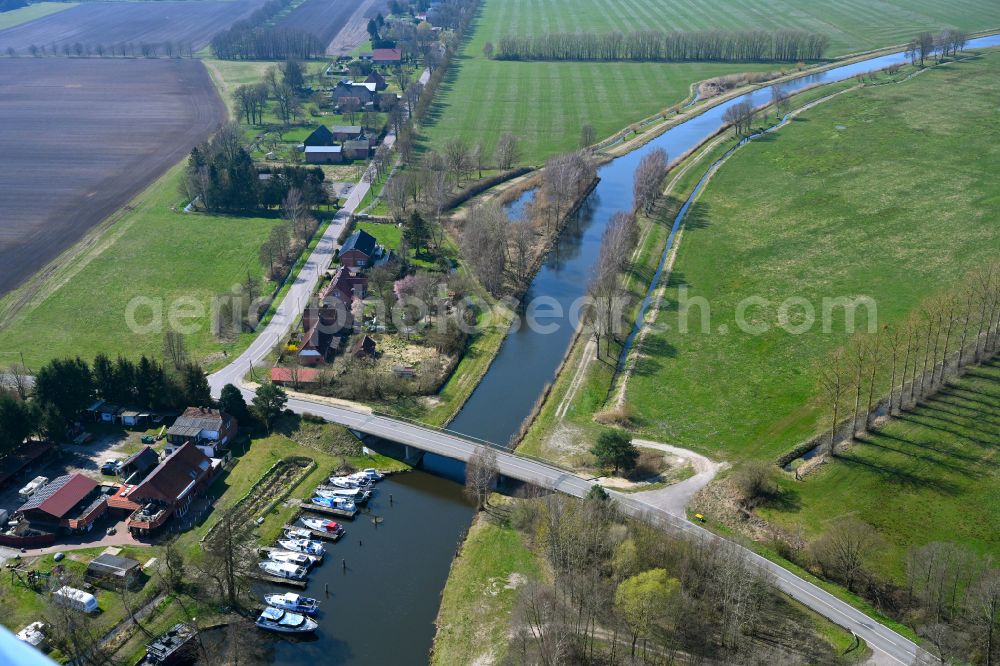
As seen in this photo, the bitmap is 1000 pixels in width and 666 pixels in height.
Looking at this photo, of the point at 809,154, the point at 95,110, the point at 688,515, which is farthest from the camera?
the point at 95,110

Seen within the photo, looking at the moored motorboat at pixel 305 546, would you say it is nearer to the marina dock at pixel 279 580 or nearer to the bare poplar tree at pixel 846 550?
the marina dock at pixel 279 580

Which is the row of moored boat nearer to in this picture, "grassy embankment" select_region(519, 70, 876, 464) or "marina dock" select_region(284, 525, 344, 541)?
"marina dock" select_region(284, 525, 344, 541)

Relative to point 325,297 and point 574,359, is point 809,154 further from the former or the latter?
point 325,297

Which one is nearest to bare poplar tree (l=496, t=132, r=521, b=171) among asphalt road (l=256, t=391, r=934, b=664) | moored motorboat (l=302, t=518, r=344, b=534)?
asphalt road (l=256, t=391, r=934, b=664)

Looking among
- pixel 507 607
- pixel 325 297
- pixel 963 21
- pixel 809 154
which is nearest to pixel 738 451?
pixel 507 607

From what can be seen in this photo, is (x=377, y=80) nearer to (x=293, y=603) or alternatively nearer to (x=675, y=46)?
(x=675, y=46)

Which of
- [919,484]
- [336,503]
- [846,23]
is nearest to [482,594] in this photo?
[336,503]
